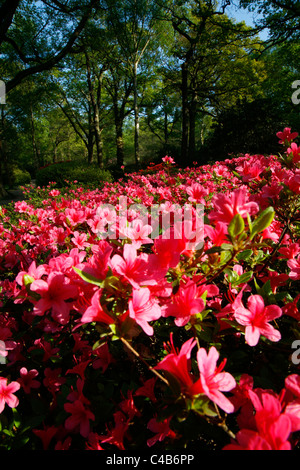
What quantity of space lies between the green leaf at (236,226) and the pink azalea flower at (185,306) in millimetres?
217

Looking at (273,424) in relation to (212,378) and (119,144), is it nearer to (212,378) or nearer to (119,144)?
(212,378)

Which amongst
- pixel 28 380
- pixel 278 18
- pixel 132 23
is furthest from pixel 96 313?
pixel 132 23

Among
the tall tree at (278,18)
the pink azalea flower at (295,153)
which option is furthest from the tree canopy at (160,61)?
the pink azalea flower at (295,153)

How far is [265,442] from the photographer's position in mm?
545

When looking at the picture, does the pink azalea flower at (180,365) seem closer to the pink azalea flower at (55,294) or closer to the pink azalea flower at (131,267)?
the pink azalea flower at (131,267)

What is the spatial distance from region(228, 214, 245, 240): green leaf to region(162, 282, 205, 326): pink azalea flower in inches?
8.5

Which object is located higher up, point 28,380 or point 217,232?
point 217,232

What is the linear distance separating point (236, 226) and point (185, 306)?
1.05ft

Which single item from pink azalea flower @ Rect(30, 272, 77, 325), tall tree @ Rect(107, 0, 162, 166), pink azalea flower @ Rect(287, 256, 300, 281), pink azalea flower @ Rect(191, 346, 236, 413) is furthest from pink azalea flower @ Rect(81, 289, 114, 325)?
tall tree @ Rect(107, 0, 162, 166)

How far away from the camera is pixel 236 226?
0.78 metres

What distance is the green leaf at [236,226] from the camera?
764 mm

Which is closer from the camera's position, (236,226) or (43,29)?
(236,226)

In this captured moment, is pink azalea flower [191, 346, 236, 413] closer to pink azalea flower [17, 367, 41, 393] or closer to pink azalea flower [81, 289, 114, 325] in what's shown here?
pink azalea flower [81, 289, 114, 325]
